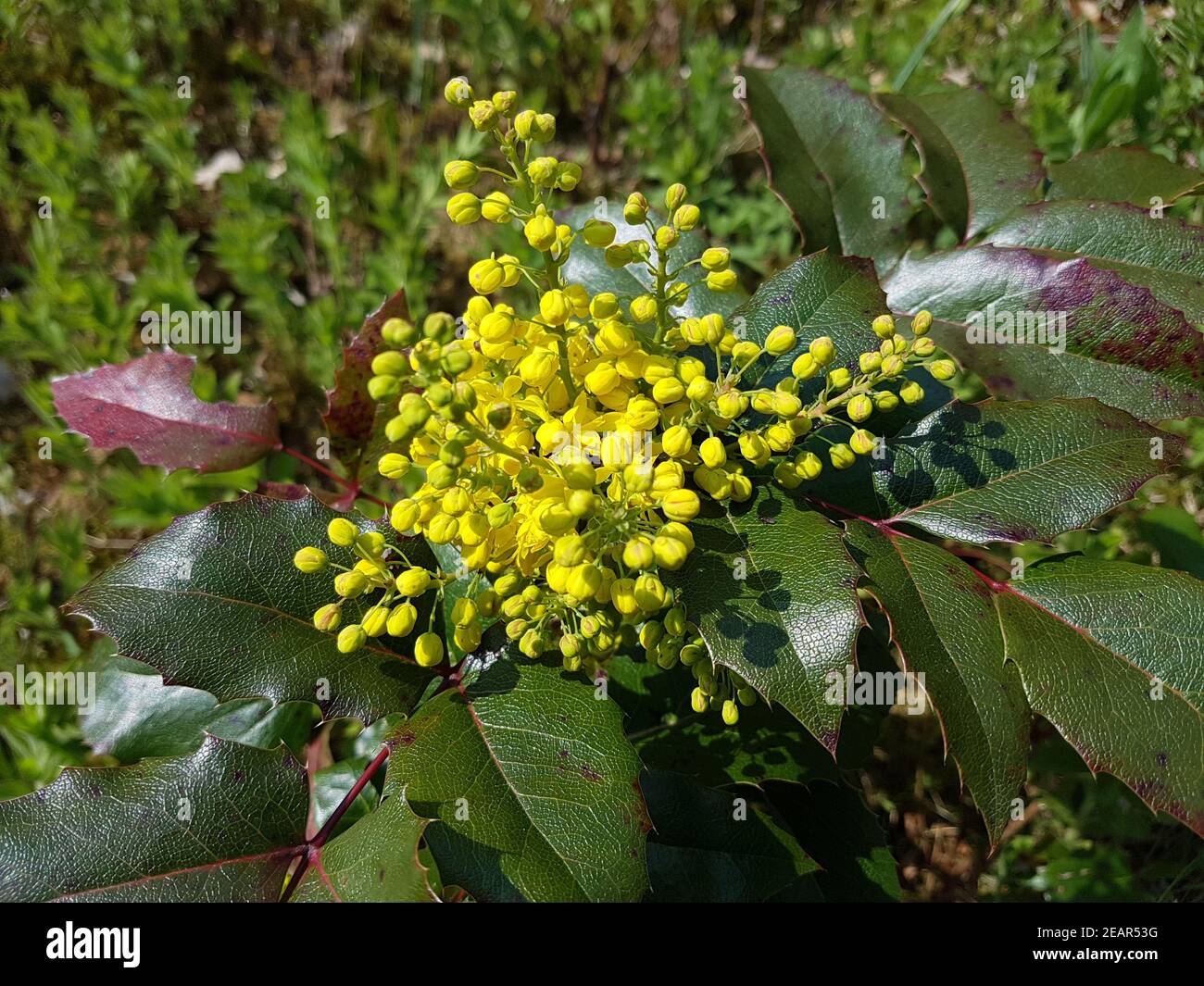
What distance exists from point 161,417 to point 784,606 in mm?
1109

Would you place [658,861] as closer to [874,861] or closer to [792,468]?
[874,861]

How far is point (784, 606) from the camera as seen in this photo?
1.07 m

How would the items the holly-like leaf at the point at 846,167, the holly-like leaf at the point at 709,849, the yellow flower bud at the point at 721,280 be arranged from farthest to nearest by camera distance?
the holly-like leaf at the point at 846,167 < the holly-like leaf at the point at 709,849 < the yellow flower bud at the point at 721,280

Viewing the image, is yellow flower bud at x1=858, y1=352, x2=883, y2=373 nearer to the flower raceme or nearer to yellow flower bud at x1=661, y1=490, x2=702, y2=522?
the flower raceme

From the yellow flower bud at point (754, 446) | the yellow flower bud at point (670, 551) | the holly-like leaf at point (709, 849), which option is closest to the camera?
the yellow flower bud at point (670, 551)

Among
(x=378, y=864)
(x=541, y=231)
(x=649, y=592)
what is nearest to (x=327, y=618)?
(x=378, y=864)

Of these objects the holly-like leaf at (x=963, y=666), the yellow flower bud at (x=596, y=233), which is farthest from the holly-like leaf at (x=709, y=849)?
the yellow flower bud at (x=596, y=233)

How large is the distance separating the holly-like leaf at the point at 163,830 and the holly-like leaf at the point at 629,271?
915 millimetres

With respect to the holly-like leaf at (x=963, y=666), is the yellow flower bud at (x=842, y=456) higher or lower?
higher

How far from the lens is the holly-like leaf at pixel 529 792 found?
3.60 ft

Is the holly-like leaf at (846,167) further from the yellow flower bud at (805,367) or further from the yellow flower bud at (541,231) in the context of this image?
the yellow flower bud at (541,231)

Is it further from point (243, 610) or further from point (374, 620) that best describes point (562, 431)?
point (243, 610)

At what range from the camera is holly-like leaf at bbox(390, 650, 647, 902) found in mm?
1097
